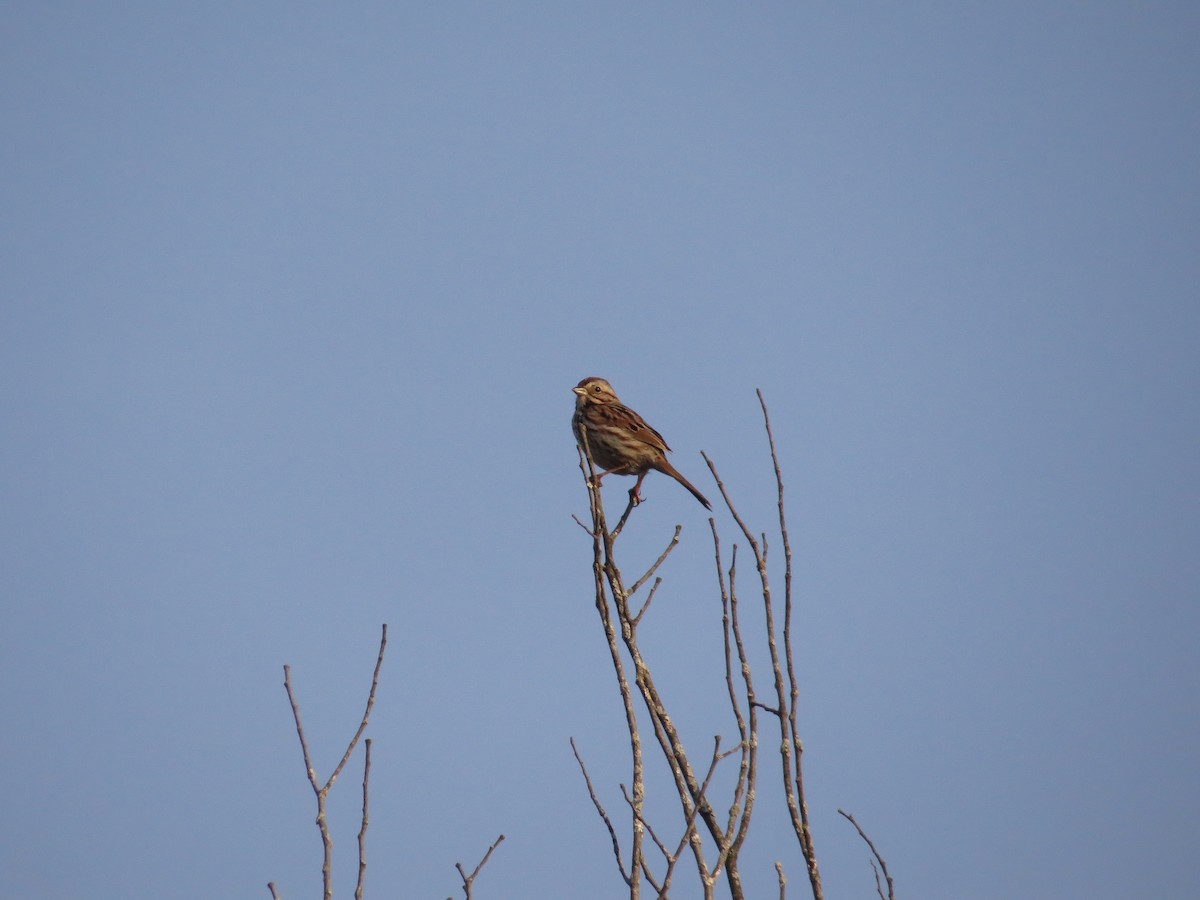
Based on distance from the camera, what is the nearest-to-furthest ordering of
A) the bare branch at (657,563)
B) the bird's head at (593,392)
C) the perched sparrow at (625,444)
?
the bare branch at (657,563) → the perched sparrow at (625,444) → the bird's head at (593,392)

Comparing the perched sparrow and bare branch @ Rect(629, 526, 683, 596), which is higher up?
the perched sparrow

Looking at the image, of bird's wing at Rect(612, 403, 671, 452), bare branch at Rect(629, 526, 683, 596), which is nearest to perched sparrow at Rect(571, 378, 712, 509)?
bird's wing at Rect(612, 403, 671, 452)

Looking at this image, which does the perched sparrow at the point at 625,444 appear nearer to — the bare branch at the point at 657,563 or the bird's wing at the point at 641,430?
the bird's wing at the point at 641,430

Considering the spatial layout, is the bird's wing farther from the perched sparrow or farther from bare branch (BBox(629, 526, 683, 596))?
bare branch (BBox(629, 526, 683, 596))

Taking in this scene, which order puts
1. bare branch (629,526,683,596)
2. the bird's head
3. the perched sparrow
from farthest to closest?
the bird's head, the perched sparrow, bare branch (629,526,683,596)

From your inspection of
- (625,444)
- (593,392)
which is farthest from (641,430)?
(593,392)

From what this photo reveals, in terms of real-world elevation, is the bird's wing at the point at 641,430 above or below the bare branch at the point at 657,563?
above

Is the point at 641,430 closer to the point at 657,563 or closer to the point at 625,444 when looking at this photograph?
the point at 625,444

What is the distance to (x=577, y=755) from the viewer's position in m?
4.29

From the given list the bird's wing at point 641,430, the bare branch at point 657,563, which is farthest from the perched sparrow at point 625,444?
the bare branch at point 657,563

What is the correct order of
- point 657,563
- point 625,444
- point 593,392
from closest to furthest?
point 657,563 < point 625,444 < point 593,392

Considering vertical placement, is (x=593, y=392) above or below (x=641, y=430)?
above

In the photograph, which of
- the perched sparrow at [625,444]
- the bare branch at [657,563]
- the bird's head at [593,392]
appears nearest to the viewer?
the bare branch at [657,563]

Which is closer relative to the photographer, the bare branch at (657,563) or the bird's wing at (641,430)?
the bare branch at (657,563)
